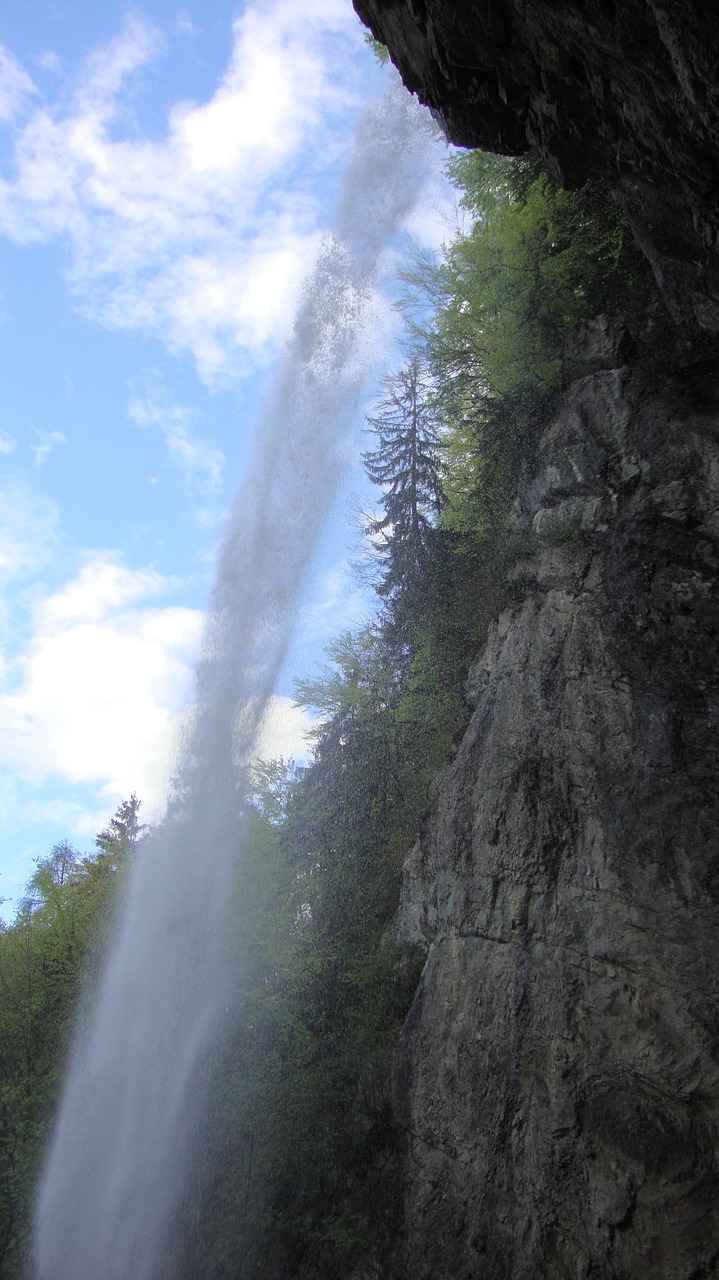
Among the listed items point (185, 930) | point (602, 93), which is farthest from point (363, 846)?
point (602, 93)

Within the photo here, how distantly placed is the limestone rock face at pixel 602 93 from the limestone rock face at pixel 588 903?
2.29m

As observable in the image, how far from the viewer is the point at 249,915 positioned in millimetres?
14305

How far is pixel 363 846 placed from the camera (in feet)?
48.9

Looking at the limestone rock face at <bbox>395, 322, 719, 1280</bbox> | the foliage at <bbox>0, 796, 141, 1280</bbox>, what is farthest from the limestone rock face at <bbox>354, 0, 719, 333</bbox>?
the foliage at <bbox>0, 796, 141, 1280</bbox>

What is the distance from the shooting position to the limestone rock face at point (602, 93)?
219 inches

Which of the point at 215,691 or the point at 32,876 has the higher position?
the point at 215,691

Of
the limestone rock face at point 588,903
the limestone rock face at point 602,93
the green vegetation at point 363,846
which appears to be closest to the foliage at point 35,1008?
the green vegetation at point 363,846

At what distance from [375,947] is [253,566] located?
8.17 meters

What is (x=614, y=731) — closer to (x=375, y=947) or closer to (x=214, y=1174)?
(x=375, y=947)

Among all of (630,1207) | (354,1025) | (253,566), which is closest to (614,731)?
(630,1207)

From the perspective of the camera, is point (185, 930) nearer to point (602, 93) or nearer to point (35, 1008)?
point (35, 1008)

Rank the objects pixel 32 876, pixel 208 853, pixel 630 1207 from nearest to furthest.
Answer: pixel 630 1207 → pixel 208 853 → pixel 32 876

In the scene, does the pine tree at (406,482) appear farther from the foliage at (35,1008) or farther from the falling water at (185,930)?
the foliage at (35,1008)

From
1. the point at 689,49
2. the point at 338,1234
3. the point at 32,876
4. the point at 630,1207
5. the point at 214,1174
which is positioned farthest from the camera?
the point at 32,876
